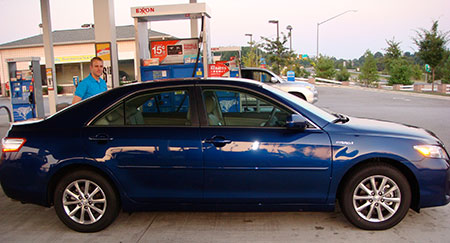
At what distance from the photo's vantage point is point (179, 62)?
9.98m

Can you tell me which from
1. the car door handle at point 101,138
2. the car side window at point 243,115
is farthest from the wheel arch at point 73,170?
the car side window at point 243,115

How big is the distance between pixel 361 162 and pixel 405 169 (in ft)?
1.57

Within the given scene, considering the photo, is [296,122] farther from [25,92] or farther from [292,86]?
[292,86]

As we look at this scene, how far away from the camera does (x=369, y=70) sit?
41344mm

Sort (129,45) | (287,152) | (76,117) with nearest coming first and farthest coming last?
1. (287,152)
2. (76,117)
3. (129,45)

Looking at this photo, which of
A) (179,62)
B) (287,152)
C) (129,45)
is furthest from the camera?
(129,45)

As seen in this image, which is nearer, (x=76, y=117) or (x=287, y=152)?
(x=287, y=152)

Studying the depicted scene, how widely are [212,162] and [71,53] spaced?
3285 cm

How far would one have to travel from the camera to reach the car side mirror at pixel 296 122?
383 cm

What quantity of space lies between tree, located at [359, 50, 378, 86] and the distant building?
73.1 ft

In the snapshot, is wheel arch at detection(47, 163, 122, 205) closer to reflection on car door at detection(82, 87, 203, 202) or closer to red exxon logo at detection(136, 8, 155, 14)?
reflection on car door at detection(82, 87, 203, 202)

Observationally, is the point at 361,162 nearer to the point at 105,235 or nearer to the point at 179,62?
the point at 105,235

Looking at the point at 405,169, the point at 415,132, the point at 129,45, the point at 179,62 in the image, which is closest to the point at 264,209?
the point at 405,169

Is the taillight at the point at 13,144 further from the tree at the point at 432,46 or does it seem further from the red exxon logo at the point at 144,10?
the tree at the point at 432,46
